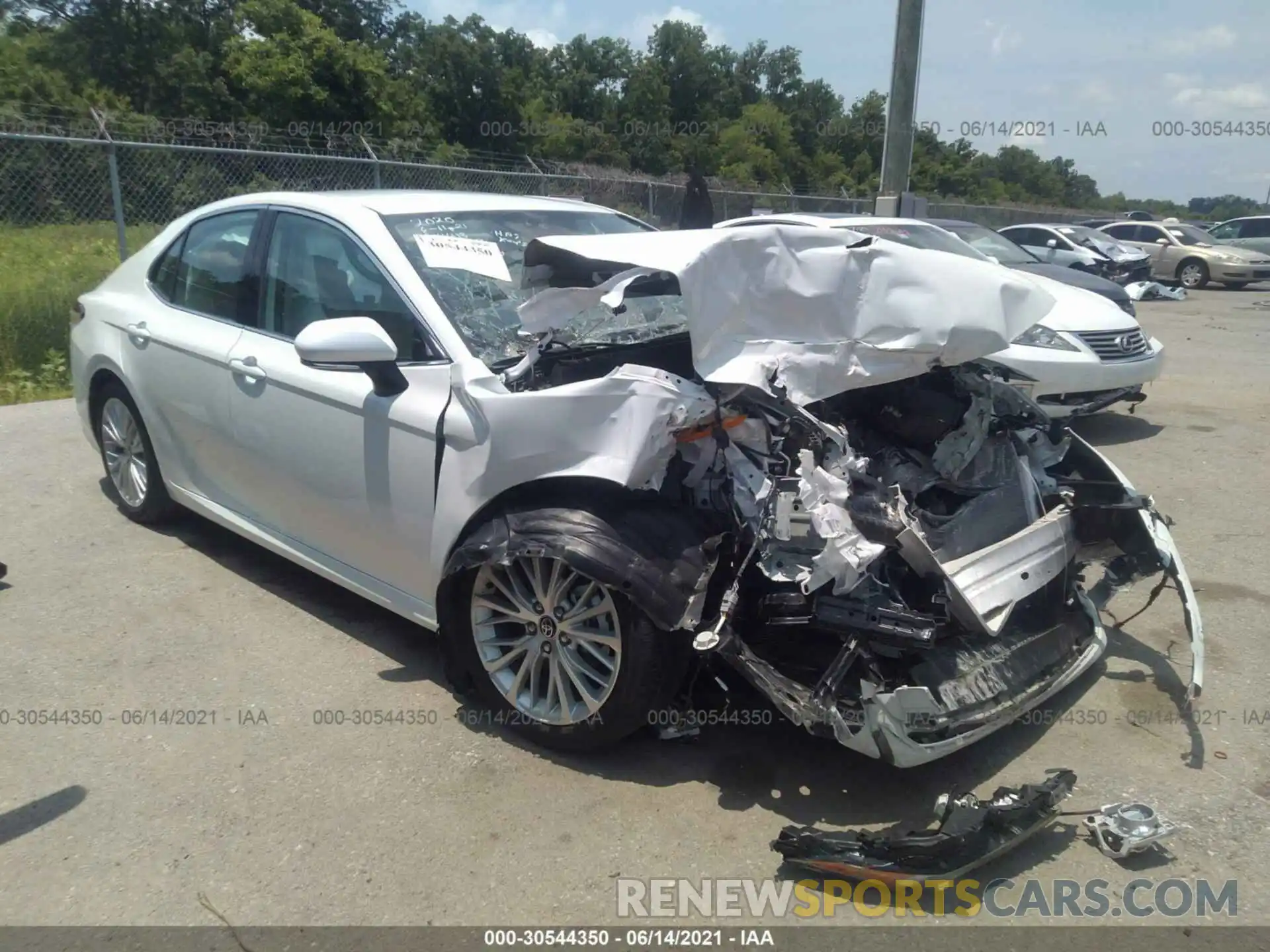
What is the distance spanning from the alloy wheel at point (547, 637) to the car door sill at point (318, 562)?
0.30 meters

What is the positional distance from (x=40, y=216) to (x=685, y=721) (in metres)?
13.5

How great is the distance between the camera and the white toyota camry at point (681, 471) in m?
3.06

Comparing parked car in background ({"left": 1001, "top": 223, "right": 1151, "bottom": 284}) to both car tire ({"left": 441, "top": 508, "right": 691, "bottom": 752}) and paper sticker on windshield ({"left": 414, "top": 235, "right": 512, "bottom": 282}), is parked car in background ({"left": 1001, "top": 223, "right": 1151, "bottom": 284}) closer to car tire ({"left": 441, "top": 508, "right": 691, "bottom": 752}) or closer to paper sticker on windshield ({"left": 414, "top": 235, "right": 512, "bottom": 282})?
paper sticker on windshield ({"left": 414, "top": 235, "right": 512, "bottom": 282})

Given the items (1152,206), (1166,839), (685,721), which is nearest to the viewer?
(1166,839)

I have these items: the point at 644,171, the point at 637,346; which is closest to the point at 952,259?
the point at 637,346

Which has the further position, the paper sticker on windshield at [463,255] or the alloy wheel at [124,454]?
the alloy wheel at [124,454]

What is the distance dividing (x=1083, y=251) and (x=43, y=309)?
17.9 metres

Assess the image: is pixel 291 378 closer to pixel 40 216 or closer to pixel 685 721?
pixel 685 721

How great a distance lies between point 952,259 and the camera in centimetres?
352

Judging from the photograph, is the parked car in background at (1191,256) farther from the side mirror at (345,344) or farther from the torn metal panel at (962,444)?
the side mirror at (345,344)

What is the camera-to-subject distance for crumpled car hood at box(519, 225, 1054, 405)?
323 centimetres

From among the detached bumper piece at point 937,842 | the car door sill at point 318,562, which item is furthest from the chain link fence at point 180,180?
the detached bumper piece at point 937,842

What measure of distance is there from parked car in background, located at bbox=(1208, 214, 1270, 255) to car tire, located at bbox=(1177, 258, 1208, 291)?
2.16m

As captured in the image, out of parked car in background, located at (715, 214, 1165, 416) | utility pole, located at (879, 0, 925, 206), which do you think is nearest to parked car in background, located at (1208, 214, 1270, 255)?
utility pole, located at (879, 0, 925, 206)
